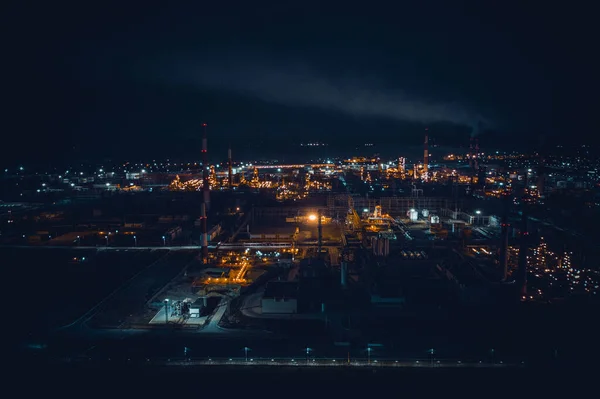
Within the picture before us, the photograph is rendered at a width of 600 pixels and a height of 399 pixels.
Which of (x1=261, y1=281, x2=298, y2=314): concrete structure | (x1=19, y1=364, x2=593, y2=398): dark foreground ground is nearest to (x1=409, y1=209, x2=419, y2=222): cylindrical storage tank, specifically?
(x1=261, y1=281, x2=298, y2=314): concrete structure

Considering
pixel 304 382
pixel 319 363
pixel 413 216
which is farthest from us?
pixel 413 216

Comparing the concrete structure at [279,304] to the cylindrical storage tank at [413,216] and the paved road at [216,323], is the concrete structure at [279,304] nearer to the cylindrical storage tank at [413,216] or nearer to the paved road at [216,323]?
the paved road at [216,323]

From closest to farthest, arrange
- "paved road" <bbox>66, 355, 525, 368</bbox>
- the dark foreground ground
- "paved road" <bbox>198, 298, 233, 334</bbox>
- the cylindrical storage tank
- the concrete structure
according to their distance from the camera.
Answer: the dark foreground ground, "paved road" <bbox>66, 355, 525, 368</bbox>, "paved road" <bbox>198, 298, 233, 334</bbox>, the concrete structure, the cylindrical storage tank

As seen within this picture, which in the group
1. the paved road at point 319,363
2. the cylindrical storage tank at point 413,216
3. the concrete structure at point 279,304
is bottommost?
the paved road at point 319,363

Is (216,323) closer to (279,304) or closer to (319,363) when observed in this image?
(279,304)

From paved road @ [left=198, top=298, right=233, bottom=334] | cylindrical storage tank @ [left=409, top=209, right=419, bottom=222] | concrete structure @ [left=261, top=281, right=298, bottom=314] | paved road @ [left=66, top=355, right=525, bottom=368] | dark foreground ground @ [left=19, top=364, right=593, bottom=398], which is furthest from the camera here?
cylindrical storage tank @ [left=409, top=209, right=419, bottom=222]

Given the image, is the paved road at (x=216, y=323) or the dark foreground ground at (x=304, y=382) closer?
the dark foreground ground at (x=304, y=382)

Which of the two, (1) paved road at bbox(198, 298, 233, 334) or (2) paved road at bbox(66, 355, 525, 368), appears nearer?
(2) paved road at bbox(66, 355, 525, 368)

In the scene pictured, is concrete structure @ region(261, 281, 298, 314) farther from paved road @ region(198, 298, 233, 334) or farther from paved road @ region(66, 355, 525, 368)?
paved road @ region(66, 355, 525, 368)

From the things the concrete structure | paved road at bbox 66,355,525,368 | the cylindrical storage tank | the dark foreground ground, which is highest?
the cylindrical storage tank

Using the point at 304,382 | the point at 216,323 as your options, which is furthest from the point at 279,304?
the point at 304,382

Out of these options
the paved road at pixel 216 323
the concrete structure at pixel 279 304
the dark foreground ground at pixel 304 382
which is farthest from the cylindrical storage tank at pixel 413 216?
the dark foreground ground at pixel 304 382
